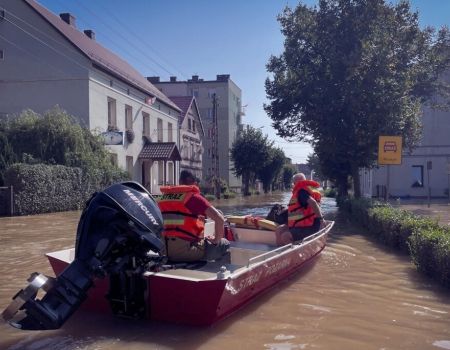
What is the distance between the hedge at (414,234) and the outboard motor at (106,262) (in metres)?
4.78

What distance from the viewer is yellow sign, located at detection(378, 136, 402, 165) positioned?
57.0 feet

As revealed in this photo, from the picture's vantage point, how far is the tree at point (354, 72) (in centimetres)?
2086

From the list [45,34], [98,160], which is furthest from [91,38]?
[98,160]

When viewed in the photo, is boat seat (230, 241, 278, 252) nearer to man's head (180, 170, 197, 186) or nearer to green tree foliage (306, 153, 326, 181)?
man's head (180, 170, 197, 186)

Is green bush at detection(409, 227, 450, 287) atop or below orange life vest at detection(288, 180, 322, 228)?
below

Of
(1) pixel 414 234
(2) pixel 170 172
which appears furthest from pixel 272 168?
(1) pixel 414 234

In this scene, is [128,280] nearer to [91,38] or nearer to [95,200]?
[95,200]

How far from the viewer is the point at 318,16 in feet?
74.6

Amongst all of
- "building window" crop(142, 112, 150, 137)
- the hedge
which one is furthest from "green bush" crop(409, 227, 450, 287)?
"building window" crop(142, 112, 150, 137)

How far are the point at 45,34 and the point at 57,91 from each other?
126 inches

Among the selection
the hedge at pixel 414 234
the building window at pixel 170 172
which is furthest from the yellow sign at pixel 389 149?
the building window at pixel 170 172

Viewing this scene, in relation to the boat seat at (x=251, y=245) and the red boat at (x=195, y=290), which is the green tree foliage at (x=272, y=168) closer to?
the boat seat at (x=251, y=245)

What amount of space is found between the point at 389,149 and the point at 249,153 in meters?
36.0

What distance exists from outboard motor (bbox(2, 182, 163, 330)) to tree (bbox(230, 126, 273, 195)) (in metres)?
48.2
